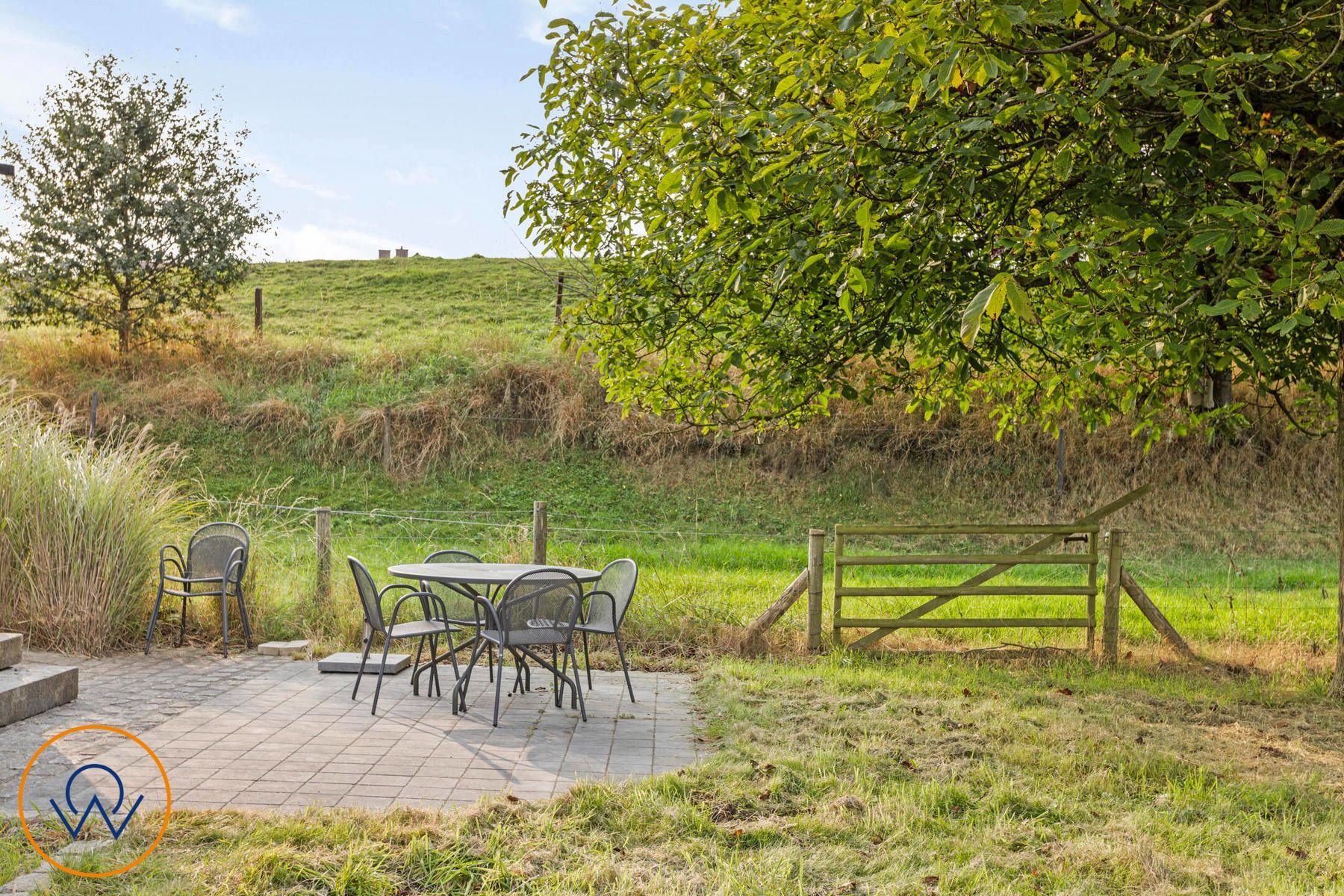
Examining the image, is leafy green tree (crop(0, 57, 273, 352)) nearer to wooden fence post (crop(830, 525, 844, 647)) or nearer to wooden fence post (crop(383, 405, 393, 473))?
wooden fence post (crop(383, 405, 393, 473))

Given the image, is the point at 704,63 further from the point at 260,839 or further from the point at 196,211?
the point at 196,211

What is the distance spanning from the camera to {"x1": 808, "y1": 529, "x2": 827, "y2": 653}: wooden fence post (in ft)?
27.6

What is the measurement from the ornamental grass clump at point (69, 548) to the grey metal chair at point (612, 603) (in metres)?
3.88

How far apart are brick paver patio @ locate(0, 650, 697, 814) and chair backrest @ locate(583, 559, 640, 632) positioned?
0.52 m

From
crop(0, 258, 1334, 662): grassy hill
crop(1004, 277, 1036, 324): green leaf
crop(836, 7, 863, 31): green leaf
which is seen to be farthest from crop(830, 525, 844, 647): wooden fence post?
crop(1004, 277, 1036, 324): green leaf

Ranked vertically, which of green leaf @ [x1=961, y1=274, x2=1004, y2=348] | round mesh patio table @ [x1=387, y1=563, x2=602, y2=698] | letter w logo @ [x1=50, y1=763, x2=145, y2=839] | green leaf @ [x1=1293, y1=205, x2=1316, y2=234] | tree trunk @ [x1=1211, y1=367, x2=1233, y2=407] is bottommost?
letter w logo @ [x1=50, y1=763, x2=145, y2=839]

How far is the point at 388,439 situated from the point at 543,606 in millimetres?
12762

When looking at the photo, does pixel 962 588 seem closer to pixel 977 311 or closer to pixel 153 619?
pixel 977 311

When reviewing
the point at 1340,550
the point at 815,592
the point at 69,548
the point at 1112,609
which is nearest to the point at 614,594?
the point at 815,592

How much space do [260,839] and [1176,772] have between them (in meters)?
4.34

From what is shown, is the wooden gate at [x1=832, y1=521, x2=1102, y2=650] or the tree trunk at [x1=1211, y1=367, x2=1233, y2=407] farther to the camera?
the tree trunk at [x1=1211, y1=367, x2=1233, y2=407]

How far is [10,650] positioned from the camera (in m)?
6.09

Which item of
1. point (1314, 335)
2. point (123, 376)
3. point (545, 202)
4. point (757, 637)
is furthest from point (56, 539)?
point (123, 376)

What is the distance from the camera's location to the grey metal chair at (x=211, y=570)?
7.93 m
